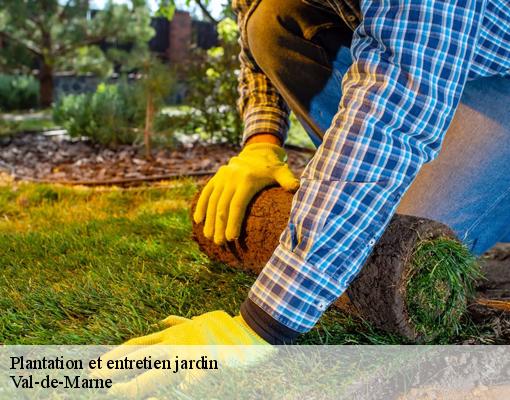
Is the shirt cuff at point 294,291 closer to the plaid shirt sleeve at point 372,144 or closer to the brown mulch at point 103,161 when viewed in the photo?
the plaid shirt sleeve at point 372,144

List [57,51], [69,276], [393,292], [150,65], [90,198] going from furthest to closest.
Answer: [57,51] → [150,65] → [90,198] → [69,276] → [393,292]

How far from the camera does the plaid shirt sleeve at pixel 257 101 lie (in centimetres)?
212

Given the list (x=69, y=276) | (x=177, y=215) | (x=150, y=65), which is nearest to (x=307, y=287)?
(x=69, y=276)

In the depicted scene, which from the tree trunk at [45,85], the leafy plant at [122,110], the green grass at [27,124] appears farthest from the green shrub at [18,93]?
the leafy plant at [122,110]

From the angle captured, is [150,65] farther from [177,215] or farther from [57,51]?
[57,51]

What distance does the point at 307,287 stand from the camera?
1.26m

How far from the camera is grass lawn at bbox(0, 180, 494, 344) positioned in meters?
1.58

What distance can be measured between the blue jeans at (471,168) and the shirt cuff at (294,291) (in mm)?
587

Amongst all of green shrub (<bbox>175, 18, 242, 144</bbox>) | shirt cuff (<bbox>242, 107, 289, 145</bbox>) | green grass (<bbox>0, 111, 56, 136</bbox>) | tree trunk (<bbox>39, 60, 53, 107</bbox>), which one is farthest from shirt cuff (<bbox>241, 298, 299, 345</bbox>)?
tree trunk (<bbox>39, 60, 53, 107</bbox>)

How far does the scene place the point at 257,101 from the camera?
217cm

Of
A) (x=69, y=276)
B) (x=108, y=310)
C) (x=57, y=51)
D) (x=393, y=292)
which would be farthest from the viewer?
(x=57, y=51)

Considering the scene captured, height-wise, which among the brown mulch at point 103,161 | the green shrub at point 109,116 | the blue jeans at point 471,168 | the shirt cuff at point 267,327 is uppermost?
the blue jeans at point 471,168

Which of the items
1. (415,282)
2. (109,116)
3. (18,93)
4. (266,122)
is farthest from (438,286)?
(18,93)

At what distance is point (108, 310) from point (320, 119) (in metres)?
0.92
